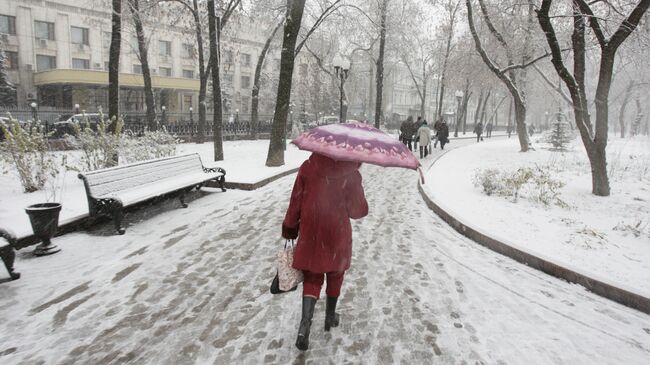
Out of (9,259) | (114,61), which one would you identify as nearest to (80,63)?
(114,61)

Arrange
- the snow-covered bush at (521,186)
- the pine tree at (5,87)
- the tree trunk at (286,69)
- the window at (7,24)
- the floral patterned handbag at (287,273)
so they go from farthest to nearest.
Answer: the window at (7,24)
the pine tree at (5,87)
the tree trunk at (286,69)
the snow-covered bush at (521,186)
the floral patterned handbag at (287,273)

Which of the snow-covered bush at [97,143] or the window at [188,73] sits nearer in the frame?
the snow-covered bush at [97,143]

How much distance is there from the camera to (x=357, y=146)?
2.64 metres

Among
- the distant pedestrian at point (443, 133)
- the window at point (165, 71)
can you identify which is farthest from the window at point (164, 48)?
the distant pedestrian at point (443, 133)

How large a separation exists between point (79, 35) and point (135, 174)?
137 ft

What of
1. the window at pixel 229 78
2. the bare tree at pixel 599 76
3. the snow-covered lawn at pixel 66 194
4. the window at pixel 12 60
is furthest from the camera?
the window at pixel 229 78

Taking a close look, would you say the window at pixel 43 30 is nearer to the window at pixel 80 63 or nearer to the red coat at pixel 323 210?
the window at pixel 80 63

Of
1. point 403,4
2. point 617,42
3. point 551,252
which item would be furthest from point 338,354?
point 403,4

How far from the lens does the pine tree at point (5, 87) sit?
32969 millimetres

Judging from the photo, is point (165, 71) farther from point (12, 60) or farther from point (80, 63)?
point (12, 60)

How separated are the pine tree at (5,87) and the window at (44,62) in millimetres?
3574

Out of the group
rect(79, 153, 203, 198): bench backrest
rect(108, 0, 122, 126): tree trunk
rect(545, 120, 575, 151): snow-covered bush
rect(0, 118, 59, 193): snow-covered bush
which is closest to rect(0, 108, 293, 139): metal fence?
rect(108, 0, 122, 126): tree trunk

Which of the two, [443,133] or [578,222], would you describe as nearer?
[578,222]

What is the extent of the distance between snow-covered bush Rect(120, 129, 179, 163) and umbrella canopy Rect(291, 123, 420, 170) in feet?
27.0
